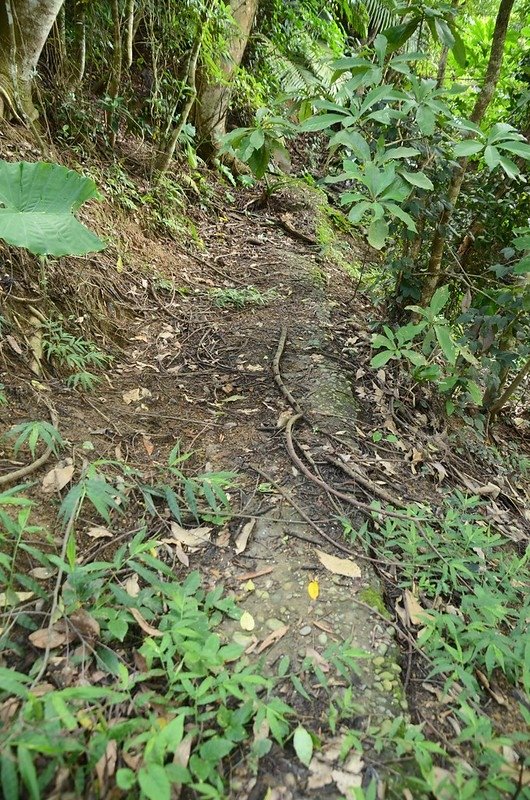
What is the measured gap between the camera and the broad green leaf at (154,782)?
1.04 meters

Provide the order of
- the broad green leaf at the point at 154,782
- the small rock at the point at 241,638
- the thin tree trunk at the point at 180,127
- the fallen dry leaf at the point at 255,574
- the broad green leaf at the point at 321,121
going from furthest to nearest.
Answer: the thin tree trunk at the point at 180,127, the broad green leaf at the point at 321,121, the fallen dry leaf at the point at 255,574, the small rock at the point at 241,638, the broad green leaf at the point at 154,782

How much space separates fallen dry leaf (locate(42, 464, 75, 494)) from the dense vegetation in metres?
0.09

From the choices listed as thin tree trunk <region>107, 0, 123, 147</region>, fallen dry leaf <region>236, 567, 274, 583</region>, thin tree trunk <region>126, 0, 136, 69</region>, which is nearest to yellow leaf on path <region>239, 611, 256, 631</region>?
fallen dry leaf <region>236, 567, 274, 583</region>

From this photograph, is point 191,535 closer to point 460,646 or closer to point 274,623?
point 274,623

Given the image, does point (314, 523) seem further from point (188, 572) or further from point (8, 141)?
point (8, 141)

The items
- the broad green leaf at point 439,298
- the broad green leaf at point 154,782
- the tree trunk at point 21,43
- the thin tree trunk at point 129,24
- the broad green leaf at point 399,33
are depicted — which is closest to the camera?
the broad green leaf at point 154,782

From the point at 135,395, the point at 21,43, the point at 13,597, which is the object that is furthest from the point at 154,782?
the point at 21,43

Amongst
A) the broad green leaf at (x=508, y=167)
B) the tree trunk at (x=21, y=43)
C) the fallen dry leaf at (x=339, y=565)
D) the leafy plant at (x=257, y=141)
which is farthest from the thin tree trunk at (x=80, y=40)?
the fallen dry leaf at (x=339, y=565)

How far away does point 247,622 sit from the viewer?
5.39ft

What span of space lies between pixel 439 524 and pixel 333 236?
4586 millimetres

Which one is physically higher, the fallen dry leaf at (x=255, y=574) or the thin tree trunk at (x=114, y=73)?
the thin tree trunk at (x=114, y=73)

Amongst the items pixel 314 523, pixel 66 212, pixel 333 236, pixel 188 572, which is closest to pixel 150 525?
pixel 188 572

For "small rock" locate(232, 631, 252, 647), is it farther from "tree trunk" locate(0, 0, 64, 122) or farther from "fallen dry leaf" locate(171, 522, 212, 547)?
"tree trunk" locate(0, 0, 64, 122)

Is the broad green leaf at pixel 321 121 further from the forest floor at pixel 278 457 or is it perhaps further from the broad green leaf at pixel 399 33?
the forest floor at pixel 278 457
